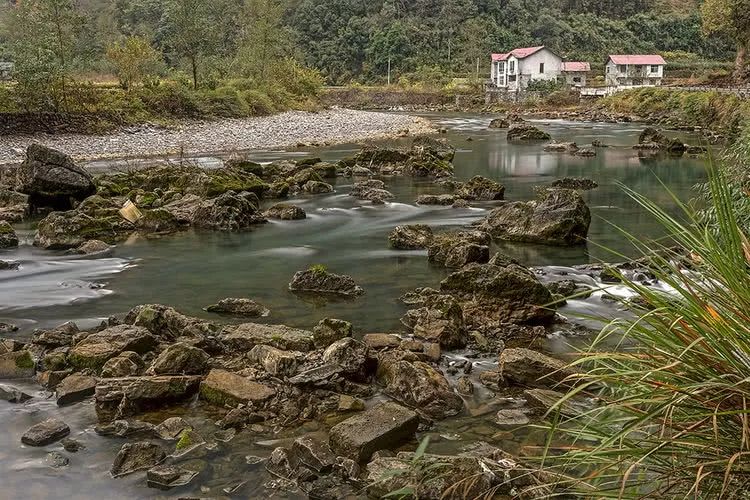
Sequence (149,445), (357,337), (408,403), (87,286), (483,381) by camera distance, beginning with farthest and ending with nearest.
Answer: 1. (87,286)
2. (357,337)
3. (483,381)
4. (408,403)
5. (149,445)

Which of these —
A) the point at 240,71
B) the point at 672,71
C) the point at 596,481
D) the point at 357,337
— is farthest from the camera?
the point at 672,71

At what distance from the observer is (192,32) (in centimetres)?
5156

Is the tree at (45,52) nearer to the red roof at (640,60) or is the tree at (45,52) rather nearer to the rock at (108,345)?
the rock at (108,345)

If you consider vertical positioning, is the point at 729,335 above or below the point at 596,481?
above

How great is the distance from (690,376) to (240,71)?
2542 inches

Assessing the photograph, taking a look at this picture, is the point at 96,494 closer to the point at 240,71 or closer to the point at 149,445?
the point at 149,445

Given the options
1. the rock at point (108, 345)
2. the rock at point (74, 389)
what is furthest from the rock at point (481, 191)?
the rock at point (74, 389)

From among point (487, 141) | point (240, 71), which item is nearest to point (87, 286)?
point (487, 141)

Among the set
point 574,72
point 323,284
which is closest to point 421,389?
point 323,284

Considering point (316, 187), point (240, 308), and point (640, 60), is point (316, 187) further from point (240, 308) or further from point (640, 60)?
point (640, 60)

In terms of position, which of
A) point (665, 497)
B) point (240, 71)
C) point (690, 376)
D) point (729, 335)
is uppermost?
point (240, 71)

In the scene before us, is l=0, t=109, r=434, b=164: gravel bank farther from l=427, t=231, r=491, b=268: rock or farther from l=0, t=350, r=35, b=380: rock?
l=0, t=350, r=35, b=380: rock

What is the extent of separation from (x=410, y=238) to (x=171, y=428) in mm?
9322

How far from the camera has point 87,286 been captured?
12.5m
